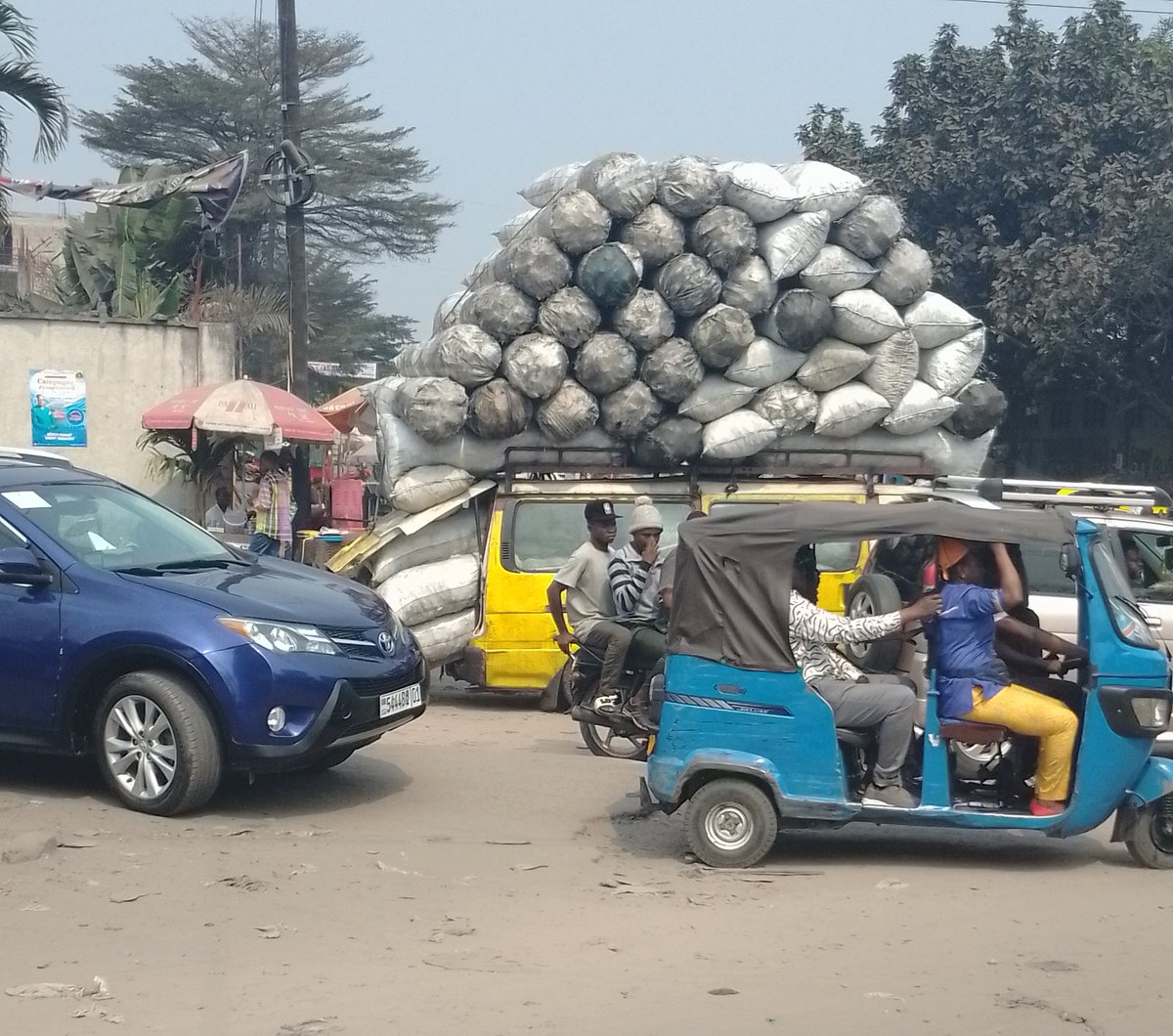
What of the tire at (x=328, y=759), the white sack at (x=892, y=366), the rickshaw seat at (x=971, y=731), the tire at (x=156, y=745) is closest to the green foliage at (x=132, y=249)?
the white sack at (x=892, y=366)

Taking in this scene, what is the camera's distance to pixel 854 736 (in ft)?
20.5

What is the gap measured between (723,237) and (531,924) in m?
6.72

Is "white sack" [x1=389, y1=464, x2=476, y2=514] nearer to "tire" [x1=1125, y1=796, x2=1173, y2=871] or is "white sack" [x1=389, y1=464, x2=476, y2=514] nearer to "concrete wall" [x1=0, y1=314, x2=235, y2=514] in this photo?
"tire" [x1=1125, y1=796, x2=1173, y2=871]

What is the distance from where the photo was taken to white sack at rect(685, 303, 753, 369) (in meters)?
11.1

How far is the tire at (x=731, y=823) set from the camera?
630 centimetres

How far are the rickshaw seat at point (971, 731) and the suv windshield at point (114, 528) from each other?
3955mm

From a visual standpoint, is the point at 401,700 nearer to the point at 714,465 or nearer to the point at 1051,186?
the point at 714,465

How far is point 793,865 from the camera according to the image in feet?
21.2

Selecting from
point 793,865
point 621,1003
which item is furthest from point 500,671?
point 621,1003

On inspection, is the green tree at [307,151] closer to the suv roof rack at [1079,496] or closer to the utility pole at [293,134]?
the utility pole at [293,134]

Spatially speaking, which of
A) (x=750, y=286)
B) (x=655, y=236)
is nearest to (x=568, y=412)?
(x=655, y=236)

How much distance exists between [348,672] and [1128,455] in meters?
22.5

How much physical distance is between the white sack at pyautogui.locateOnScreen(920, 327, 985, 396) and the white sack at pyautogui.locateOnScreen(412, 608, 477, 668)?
4198mm

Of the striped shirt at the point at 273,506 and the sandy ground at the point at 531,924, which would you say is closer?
the sandy ground at the point at 531,924
